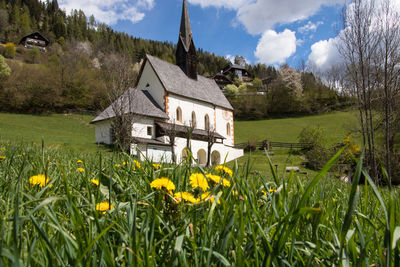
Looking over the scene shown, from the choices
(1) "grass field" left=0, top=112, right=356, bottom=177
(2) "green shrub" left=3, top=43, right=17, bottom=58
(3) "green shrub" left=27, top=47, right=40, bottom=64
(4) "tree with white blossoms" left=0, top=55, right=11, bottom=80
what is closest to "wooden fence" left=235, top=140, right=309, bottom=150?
(1) "grass field" left=0, top=112, right=356, bottom=177

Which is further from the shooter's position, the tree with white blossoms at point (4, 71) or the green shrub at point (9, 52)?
the green shrub at point (9, 52)

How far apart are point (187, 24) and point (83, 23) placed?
107 m

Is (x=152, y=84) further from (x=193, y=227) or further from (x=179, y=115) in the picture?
(x=193, y=227)

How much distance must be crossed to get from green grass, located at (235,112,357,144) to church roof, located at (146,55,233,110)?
12954 millimetres

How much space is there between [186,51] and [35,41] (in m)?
85.3

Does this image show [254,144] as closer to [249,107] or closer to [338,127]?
[338,127]

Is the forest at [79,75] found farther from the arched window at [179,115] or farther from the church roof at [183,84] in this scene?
the arched window at [179,115]

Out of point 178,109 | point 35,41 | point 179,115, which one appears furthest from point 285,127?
point 35,41

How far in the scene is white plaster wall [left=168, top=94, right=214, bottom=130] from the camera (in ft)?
105

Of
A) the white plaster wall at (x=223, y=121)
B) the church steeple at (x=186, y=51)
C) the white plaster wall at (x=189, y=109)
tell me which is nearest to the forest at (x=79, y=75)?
the white plaster wall at (x=189, y=109)

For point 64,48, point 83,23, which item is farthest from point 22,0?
point 64,48

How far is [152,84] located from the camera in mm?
33250

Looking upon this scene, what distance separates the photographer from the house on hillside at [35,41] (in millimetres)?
93688

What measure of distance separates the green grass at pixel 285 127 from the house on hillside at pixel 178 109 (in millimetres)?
13498
